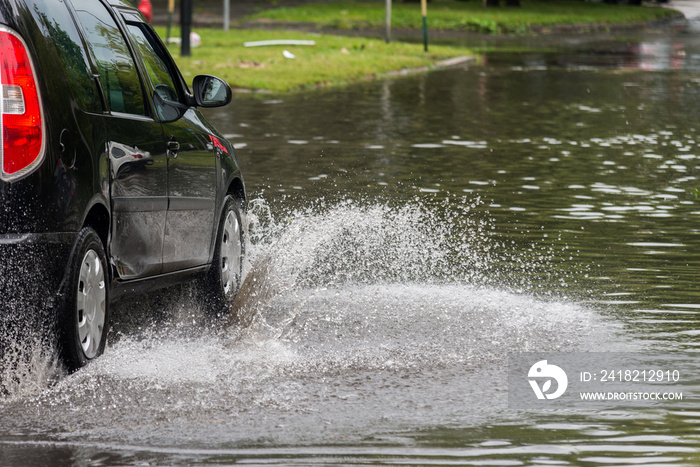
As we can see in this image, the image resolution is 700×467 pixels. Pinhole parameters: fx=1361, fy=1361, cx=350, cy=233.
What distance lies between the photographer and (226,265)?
7477 mm

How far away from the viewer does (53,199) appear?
5.16m

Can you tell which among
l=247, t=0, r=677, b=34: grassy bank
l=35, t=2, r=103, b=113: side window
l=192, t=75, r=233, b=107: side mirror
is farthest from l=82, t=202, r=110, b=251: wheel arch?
Result: l=247, t=0, r=677, b=34: grassy bank

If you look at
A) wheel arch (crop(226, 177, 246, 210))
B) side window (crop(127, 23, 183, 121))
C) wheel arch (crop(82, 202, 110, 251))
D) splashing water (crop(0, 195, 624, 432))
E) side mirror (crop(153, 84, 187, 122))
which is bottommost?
splashing water (crop(0, 195, 624, 432))

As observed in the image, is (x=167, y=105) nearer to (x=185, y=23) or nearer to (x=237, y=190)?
(x=237, y=190)

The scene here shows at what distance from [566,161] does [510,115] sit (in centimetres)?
553

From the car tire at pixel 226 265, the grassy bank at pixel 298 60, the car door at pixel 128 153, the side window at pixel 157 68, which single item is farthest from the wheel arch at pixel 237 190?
the grassy bank at pixel 298 60

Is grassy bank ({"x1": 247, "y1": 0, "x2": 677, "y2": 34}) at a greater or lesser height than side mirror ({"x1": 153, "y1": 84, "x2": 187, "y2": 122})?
greater

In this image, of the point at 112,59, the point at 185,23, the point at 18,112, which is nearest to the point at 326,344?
the point at 112,59

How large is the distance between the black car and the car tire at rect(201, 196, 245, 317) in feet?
0.04

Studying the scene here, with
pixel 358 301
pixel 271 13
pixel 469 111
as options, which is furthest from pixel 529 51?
pixel 358 301

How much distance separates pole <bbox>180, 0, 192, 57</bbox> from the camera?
25.6m

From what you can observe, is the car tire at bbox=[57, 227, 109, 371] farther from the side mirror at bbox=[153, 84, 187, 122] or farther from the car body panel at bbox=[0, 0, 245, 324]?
the side mirror at bbox=[153, 84, 187, 122]

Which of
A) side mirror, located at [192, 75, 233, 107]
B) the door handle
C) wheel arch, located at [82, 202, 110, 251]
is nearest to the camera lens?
wheel arch, located at [82, 202, 110, 251]

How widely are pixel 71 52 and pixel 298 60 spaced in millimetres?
22059
